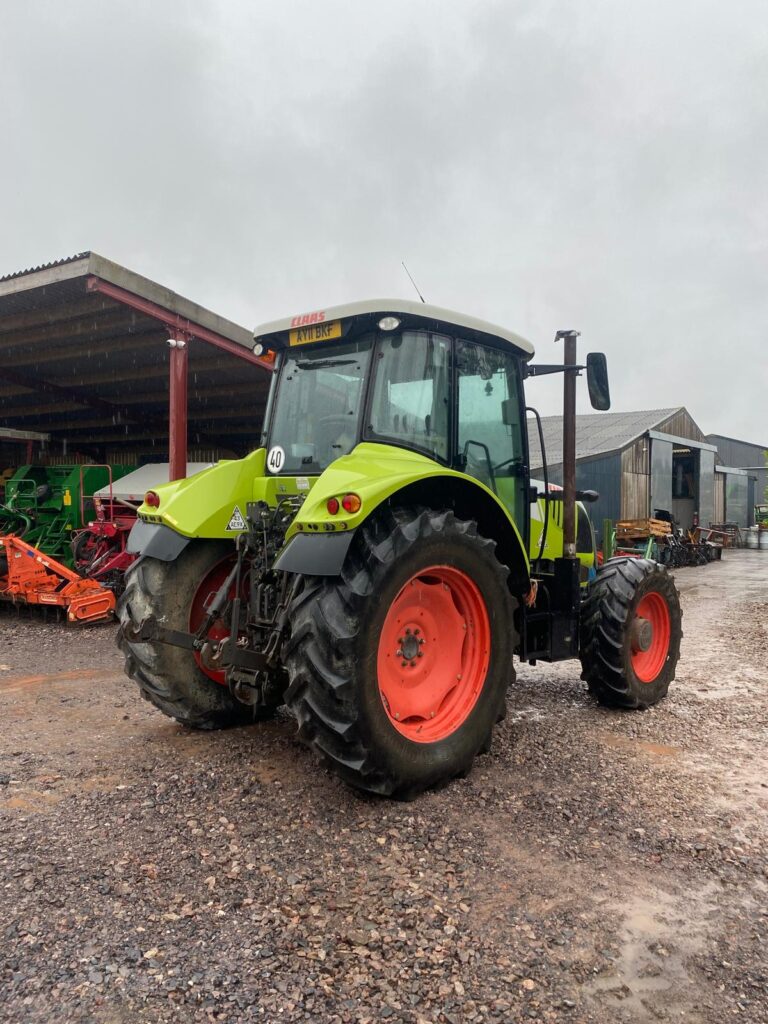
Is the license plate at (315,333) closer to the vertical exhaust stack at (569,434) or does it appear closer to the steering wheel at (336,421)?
the steering wheel at (336,421)

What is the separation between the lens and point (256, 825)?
3064 millimetres

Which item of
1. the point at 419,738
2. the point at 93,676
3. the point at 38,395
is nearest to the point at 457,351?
the point at 419,738

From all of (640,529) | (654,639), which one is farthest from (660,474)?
(654,639)

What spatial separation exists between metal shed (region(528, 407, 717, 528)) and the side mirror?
1078cm

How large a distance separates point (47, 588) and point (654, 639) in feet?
20.9

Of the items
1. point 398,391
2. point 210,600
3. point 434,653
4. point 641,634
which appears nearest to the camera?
point 434,653

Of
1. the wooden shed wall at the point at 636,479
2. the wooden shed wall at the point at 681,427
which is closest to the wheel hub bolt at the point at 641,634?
the wooden shed wall at the point at 636,479

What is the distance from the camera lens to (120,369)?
12.4m

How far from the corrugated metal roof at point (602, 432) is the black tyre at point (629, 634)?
12875mm

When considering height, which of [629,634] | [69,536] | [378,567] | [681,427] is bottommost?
[629,634]

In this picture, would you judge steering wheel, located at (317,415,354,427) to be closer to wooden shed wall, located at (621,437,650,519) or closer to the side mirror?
the side mirror

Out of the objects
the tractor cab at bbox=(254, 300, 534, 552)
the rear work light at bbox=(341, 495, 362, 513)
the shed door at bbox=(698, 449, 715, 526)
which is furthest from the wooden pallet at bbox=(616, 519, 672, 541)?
the rear work light at bbox=(341, 495, 362, 513)

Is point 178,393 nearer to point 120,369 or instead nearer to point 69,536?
point 69,536

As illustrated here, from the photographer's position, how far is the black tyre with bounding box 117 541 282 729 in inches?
152
